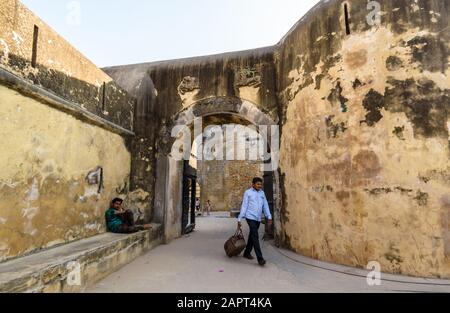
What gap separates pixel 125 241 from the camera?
420 centimetres

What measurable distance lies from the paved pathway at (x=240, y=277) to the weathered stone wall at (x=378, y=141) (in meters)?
0.31

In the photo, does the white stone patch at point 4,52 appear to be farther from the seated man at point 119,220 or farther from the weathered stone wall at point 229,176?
the weathered stone wall at point 229,176

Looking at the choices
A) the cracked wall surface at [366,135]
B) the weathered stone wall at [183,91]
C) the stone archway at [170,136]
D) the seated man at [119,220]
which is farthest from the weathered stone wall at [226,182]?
the seated man at [119,220]

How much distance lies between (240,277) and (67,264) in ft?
6.57

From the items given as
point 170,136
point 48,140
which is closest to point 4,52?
point 48,140

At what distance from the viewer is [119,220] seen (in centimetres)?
501

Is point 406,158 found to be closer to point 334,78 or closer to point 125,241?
point 334,78

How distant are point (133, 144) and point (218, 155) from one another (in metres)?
15.2

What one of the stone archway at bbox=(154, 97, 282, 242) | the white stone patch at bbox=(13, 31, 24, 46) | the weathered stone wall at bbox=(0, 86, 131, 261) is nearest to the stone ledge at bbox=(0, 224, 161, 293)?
the weathered stone wall at bbox=(0, 86, 131, 261)

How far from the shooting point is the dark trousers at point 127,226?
4.73 metres

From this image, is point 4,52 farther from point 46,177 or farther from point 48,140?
point 46,177

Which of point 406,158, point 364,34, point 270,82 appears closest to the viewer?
point 406,158

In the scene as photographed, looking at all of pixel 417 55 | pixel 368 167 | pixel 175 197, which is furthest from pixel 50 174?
pixel 417 55

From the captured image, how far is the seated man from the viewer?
478 cm
